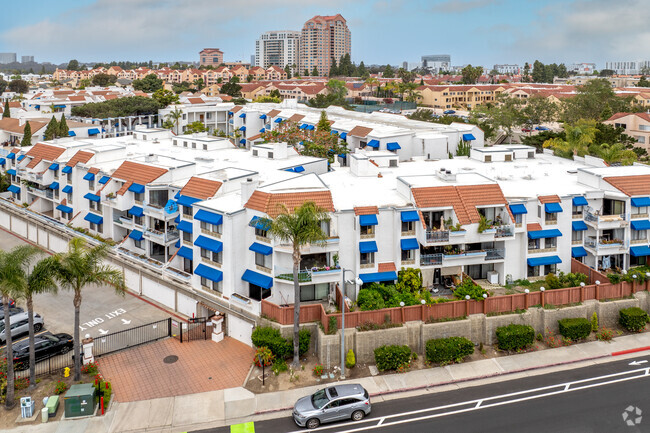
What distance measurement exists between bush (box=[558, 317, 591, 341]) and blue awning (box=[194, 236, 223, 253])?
24583mm

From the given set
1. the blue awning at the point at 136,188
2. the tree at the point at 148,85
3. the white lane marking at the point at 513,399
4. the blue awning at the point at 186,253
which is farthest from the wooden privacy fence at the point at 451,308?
the tree at the point at 148,85

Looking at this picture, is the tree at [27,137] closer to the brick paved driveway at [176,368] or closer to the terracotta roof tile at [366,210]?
the brick paved driveway at [176,368]

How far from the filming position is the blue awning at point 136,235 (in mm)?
52709

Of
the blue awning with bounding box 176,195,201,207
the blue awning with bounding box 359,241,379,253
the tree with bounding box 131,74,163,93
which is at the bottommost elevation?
the blue awning with bounding box 359,241,379,253

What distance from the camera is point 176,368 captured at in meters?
36.0

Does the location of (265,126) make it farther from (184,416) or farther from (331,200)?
(184,416)

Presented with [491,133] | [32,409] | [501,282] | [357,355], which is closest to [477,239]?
[501,282]

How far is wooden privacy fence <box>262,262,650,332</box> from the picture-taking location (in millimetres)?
Answer: 36719

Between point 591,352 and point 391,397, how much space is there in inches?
581

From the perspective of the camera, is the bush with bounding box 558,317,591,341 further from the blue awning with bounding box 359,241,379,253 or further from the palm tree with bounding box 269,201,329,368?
the palm tree with bounding box 269,201,329,368

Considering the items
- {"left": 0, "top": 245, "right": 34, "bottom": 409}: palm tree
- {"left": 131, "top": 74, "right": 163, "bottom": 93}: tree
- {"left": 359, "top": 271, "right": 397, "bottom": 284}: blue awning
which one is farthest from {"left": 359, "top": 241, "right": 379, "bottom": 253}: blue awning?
{"left": 131, "top": 74, "right": 163, "bottom": 93}: tree

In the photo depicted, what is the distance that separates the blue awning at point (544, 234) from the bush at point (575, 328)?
7404 millimetres

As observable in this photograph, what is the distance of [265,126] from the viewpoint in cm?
10625

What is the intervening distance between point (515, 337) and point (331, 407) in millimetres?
14509
